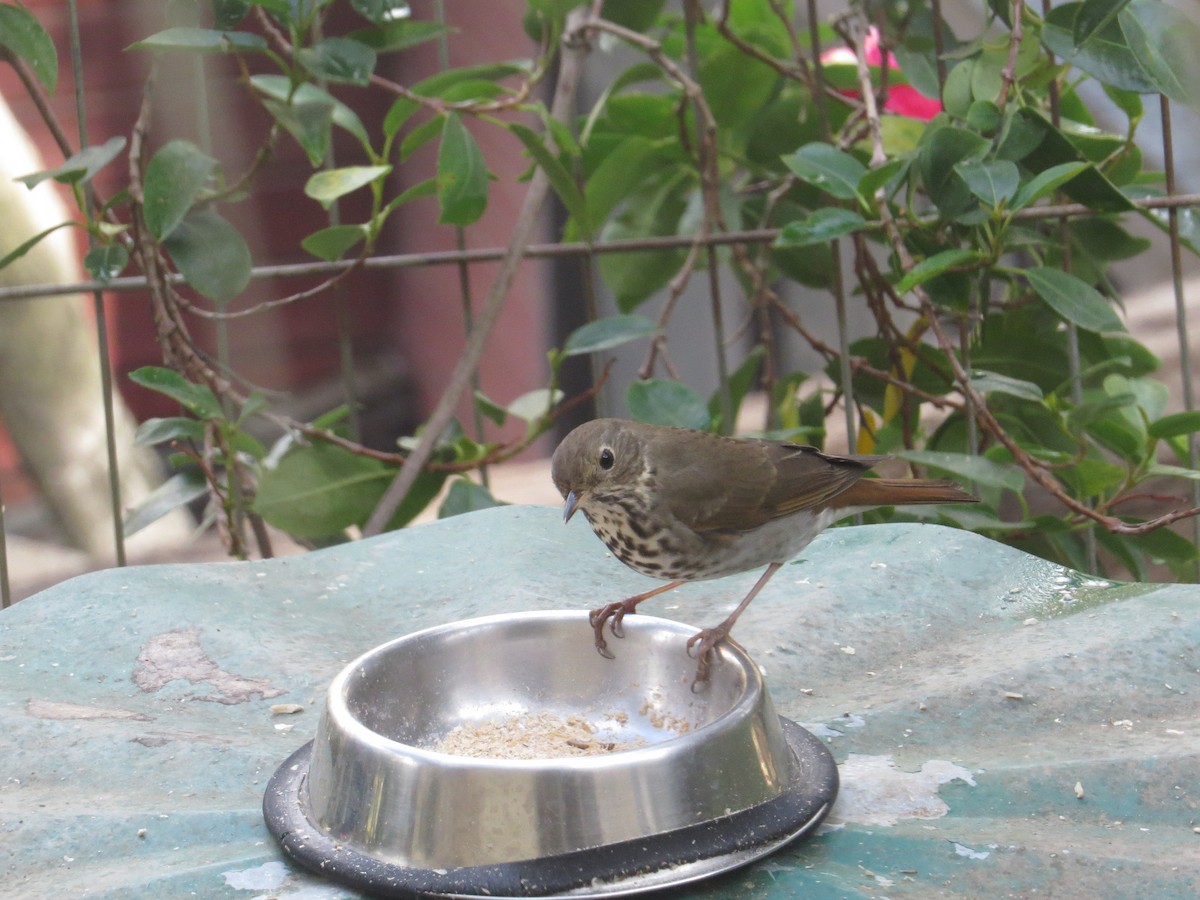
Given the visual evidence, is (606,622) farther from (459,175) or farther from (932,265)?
(459,175)

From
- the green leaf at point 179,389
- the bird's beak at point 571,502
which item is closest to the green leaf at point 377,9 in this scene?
the green leaf at point 179,389

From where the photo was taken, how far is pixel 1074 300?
257 cm

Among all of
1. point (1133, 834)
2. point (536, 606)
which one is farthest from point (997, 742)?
point (536, 606)

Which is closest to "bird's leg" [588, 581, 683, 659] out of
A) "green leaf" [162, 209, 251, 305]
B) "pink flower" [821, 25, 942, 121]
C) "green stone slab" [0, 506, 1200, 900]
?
"green stone slab" [0, 506, 1200, 900]

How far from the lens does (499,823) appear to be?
1312mm

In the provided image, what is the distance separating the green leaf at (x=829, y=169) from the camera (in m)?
2.63

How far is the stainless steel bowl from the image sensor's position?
1.31 m

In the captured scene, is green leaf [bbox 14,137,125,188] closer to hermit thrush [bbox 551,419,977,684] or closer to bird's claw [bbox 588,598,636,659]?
hermit thrush [bbox 551,419,977,684]

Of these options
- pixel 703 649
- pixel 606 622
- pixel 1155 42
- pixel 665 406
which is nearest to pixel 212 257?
pixel 665 406

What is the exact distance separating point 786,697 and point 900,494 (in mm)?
573

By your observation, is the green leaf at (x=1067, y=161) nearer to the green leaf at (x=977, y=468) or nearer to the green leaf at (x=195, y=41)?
the green leaf at (x=977, y=468)

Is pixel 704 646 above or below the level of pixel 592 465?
below

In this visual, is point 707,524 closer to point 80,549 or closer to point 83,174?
point 83,174

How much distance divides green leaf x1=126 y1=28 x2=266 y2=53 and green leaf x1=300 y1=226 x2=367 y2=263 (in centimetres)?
41
